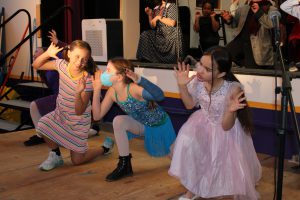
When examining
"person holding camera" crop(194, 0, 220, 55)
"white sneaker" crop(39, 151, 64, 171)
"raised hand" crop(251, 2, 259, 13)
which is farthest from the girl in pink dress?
"person holding camera" crop(194, 0, 220, 55)

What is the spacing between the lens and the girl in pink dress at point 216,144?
3105 mm

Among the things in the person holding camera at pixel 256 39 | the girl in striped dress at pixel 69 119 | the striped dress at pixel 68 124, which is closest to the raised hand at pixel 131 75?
the girl in striped dress at pixel 69 119

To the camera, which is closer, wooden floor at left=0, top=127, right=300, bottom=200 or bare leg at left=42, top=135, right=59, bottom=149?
wooden floor at left=0, top=127, right=300, bottom=200

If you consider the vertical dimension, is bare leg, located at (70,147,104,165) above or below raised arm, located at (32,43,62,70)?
below

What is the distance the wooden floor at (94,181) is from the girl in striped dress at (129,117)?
20 centimetres

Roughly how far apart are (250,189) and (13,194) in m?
1.74

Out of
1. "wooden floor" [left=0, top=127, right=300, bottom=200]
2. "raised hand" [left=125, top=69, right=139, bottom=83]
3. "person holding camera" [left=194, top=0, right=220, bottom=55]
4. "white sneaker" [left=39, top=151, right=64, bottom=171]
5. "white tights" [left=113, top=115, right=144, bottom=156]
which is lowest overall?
"wooden floor" [left=0, top=127, right=300, bottom=200]

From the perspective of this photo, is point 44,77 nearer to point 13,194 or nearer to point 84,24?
point 84,24

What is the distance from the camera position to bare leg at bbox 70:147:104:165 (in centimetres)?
413

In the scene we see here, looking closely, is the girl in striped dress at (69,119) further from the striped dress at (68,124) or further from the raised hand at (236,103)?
the raised hand at (236,103)

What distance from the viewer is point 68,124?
4.07 m

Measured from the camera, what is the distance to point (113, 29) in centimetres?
602

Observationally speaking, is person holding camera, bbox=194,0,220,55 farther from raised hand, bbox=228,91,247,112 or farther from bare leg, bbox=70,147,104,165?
raised hand, bbox=228,91,247,112

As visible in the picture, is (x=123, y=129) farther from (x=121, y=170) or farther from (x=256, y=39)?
(x=256, y=39)
